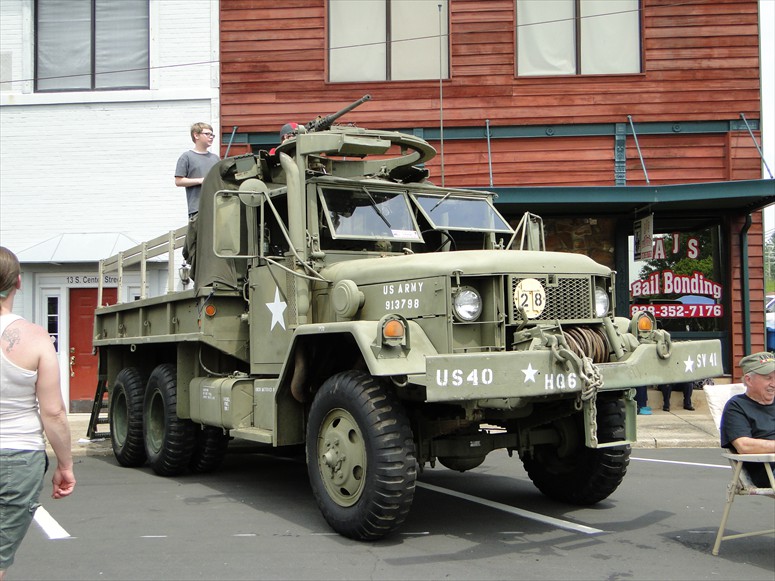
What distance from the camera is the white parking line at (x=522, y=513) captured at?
6289mm

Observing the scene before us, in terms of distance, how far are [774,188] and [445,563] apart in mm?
9105

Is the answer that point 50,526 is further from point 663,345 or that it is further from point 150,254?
point 663,345

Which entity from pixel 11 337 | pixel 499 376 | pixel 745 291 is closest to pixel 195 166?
pixel 499 376

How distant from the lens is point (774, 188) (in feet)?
40.5

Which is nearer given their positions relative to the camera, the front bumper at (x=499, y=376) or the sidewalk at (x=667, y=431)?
the front bumper at (x=499, y=376)

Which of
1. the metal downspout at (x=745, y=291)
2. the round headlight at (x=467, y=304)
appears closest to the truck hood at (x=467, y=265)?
the round headlight at (x=467, y=304)

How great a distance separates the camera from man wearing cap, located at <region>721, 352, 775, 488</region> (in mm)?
5598

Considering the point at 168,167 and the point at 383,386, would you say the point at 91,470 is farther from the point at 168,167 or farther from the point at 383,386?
the point at 168,167

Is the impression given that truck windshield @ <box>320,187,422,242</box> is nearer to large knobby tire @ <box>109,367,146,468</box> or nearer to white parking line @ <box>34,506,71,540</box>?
white parking line @ <box>34,506,71,540</box>

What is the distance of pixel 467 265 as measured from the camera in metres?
5.94

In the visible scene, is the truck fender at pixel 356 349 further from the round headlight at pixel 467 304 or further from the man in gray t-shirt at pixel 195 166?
the man in gray t-shirt at pixel 195 166

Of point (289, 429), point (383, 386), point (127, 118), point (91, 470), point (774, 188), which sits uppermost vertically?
point (127, 118)

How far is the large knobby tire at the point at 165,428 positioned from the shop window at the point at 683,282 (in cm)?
809

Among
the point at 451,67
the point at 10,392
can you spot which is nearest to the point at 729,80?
the point at 451,67
